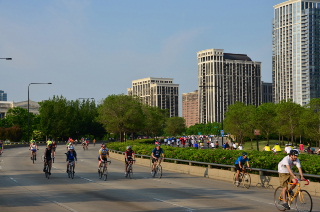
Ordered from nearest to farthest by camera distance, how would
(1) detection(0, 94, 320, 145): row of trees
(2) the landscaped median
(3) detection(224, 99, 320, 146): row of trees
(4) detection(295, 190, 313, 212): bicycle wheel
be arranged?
(4) detection(295, 190, 313, 212): bicycle wheel < (2) the landscaped median < (3) detection(224, 99, 320, 146): row of trees < (1) detection(0, 94, 320, 145): row of trees

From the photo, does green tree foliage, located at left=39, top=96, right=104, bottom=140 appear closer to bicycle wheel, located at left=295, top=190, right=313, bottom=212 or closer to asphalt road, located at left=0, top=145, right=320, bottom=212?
asphalt road, located at left=0, top=145, right=320, bottom=212

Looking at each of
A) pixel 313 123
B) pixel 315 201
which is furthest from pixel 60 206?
pixel 313 123

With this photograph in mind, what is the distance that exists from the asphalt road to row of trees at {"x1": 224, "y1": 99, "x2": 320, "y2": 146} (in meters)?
68.5

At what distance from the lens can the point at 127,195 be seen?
67.7ft

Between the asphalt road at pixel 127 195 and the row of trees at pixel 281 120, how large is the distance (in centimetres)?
6847

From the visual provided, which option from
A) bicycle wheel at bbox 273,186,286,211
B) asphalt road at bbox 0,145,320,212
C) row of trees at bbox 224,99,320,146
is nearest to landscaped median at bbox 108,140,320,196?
asphalt road at bbox 0,145,320,212

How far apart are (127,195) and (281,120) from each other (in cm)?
8278

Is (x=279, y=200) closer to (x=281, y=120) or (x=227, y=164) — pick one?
(x=227, y=164)

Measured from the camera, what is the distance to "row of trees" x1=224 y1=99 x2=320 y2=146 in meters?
93.4

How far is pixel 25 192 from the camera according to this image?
21547 millimetres

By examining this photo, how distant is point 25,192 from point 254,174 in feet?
36.3

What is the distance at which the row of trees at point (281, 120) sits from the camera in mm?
93419

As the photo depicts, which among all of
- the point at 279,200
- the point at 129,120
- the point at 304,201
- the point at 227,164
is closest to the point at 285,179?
the point at 279,200

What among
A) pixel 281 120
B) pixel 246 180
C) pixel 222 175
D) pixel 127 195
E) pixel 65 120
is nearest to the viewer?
pixel 127 195
